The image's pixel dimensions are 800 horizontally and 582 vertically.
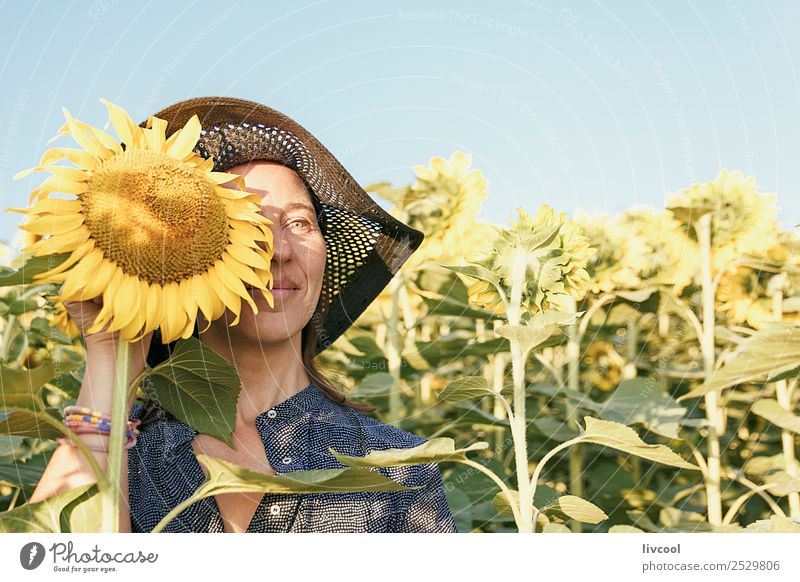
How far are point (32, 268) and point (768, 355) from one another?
2.12 ft

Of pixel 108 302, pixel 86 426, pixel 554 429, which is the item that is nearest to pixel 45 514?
pixel 86 426

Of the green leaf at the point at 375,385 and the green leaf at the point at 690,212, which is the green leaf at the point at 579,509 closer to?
the green leaf at the point at 375,385

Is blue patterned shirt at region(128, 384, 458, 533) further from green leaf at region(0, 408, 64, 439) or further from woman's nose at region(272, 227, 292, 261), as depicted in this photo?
green leaf at region(0, 408, 64, 439)

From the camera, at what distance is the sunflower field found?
1079mm

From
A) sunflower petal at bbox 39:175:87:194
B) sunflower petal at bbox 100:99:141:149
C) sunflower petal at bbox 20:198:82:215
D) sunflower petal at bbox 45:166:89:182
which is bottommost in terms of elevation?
sunflower petal at bbox 20:198:82:215

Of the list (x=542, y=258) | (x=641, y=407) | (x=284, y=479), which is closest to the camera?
(x=284, y=479)

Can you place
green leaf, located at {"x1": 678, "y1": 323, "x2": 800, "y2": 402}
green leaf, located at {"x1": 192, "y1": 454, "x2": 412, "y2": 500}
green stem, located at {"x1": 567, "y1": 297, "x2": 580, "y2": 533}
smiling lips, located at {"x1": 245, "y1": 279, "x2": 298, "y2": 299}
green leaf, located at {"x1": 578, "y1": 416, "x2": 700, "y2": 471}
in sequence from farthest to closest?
green stem, located at {"x1": 567, "y1": 297, "x2": 580, "y2": 533} < smiling lips, located at {"x1": 245, "y1": 279, "x2": 298, "y2": 299} < green leaf, located at {"x1": 678, "y1": 323, "x2": 800, "y2": 402} < green leaf, located at {"x1": 578, "y1": 416, "x2": 700, "y2": 471} < green leaf, located at {"x1": 192, "y1": 454, "x2": 412, "y2": 500}

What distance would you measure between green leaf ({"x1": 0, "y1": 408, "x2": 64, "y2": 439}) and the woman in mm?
190

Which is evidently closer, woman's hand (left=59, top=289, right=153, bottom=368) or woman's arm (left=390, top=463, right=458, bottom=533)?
woman's hand (left=59, top=289, right=153, bottom=368)

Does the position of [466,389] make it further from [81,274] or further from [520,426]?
[81,274]

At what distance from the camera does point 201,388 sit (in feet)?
2.02

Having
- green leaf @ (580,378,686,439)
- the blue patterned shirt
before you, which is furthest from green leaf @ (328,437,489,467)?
green leaf @ (580,378,686,439)
